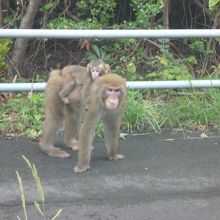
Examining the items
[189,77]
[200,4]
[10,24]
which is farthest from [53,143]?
[200,4]

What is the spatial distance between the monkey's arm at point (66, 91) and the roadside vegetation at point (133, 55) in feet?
4.08

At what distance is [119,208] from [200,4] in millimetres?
5545

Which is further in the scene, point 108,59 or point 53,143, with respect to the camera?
point 108,59

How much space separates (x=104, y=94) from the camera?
6.18m

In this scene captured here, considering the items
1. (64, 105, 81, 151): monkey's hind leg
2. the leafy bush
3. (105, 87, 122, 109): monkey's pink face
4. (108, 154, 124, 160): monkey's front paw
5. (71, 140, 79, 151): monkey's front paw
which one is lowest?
(108, 154, 124, 160): monkey's front paw

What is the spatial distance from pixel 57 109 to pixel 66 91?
242mm

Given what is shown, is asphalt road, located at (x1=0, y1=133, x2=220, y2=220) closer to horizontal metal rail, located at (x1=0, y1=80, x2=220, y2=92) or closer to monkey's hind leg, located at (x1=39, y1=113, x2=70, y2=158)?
monkey's hind leg, located at (x1=39, y1=113, x2=70, y2=158)

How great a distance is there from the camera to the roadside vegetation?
802cm

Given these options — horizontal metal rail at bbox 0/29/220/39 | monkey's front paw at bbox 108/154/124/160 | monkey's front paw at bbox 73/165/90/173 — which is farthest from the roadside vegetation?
monkey's front paw at bbox 73/165/90/173

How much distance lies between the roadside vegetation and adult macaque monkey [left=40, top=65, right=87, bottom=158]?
101cm

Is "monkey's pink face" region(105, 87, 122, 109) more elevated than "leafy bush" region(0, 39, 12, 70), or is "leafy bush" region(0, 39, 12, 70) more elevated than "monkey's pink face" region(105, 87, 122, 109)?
"leafy bush" region(0, 39, 12, 70)

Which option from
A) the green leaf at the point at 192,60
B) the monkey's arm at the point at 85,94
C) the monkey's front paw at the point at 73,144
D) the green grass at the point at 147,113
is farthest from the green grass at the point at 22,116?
the green leaf at the point at 192,60

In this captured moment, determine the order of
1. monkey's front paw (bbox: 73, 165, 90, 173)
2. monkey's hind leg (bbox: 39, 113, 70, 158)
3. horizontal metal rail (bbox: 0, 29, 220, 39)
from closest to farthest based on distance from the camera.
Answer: monkey's front paw (bbox: 73, 165, 90, 173) < monkey's hind leg (bbox: 39, 113, 70, 158) < horizontal metal rail (bbox: 0, 29, 220, 39)

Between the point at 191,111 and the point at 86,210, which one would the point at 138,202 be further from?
the point at 191,111
